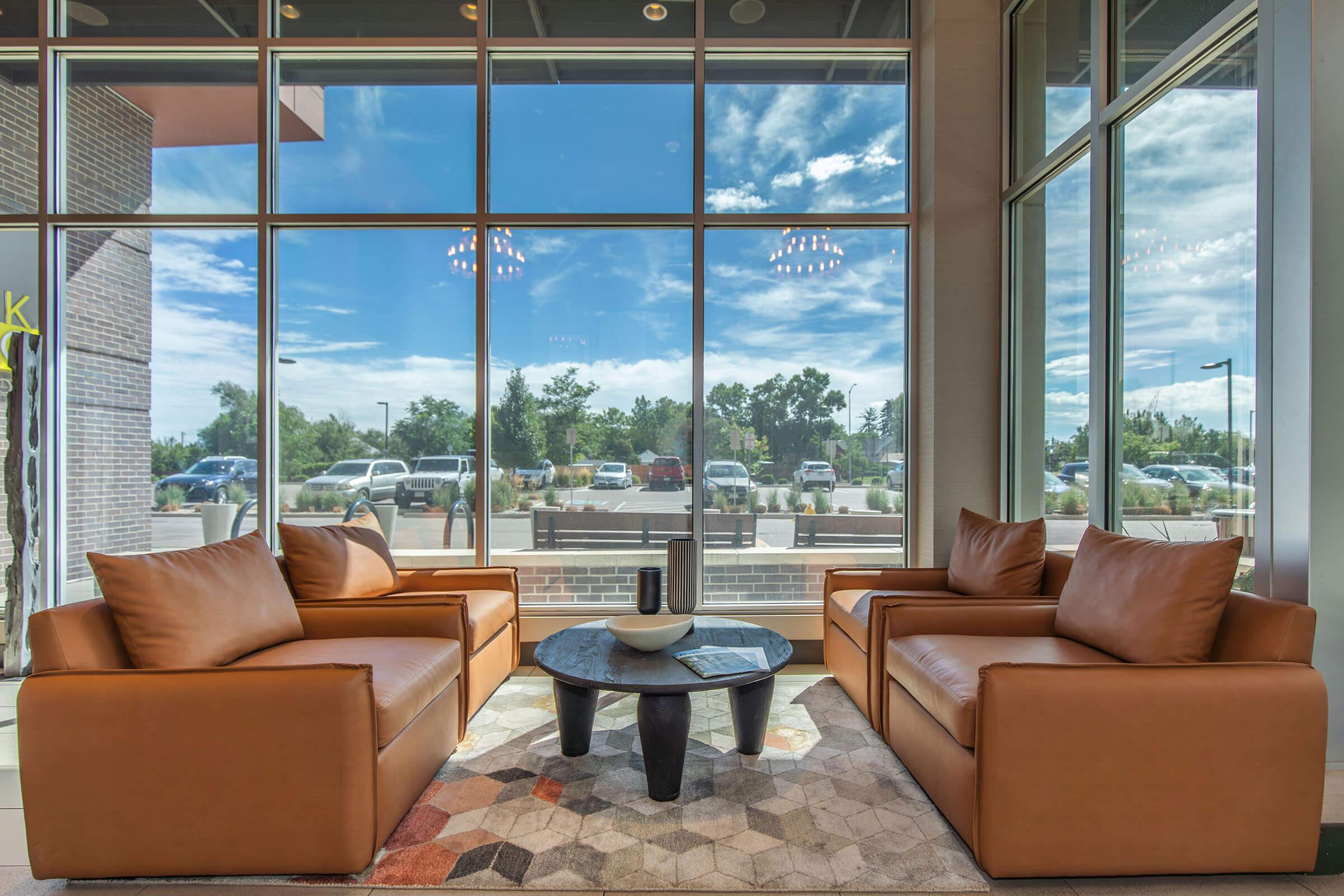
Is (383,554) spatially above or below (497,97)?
below

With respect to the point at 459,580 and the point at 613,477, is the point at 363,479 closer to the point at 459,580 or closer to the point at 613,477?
the point at 459,580

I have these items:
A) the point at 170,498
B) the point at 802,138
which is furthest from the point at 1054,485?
the point at 170,498

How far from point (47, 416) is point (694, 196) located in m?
4.08

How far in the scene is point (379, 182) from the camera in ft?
13.3

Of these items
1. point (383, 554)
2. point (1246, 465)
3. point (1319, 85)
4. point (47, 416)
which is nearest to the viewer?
point (1319, 85)

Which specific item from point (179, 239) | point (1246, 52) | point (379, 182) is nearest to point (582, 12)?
point (379, 182)

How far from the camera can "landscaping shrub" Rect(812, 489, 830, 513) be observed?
13.5ft

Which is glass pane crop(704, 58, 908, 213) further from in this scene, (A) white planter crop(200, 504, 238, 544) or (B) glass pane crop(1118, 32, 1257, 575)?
(A) white planter crop(200, 504, 238, 544)

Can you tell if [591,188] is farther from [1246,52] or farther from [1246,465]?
[1246,465]

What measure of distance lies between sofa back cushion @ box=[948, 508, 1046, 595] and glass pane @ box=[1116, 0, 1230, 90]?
2003mm

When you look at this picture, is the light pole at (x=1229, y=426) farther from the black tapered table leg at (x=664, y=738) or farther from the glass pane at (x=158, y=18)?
the glass pane at (x=158, y=18)

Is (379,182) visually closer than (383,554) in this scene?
No

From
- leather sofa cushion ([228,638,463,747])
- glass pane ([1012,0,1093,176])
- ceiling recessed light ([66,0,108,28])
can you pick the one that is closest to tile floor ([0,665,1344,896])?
leather sofa cushion ([228,638,463,747])

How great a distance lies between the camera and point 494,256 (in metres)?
4.08
